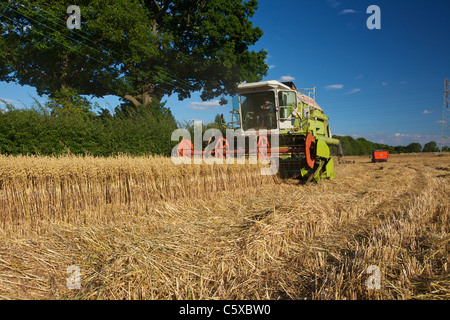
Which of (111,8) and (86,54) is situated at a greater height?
(111,8)

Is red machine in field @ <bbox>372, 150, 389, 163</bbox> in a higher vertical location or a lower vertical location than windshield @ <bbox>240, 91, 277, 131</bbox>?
lower

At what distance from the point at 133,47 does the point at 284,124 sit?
51.5 ft

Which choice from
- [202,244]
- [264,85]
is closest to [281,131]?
[264,85]

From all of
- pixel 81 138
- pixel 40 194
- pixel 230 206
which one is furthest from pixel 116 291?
pixel 81 138

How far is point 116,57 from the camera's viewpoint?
2084cm

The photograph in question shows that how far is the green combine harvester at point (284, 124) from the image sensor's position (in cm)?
819

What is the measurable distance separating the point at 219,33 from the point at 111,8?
8.57 m

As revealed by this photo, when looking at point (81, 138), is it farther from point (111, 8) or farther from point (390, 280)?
point (390, 280)

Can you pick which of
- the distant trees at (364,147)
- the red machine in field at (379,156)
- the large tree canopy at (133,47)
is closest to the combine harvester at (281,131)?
the large tree canopy at (133,47)

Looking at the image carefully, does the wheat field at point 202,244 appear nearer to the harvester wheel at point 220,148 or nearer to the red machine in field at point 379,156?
the harvester wheel at point 220,148

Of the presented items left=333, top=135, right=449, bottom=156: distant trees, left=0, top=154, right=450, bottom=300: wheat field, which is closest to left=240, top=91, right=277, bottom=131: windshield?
left=0, top=154, right=450, bottom=300: wheat field

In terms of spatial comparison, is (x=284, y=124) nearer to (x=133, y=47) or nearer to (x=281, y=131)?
(x=281, y=131)

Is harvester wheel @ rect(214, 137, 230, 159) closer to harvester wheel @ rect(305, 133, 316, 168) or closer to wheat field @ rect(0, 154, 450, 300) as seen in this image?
harvester wheel @ rect(305, 133, 316, 168)

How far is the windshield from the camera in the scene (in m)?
8.95
